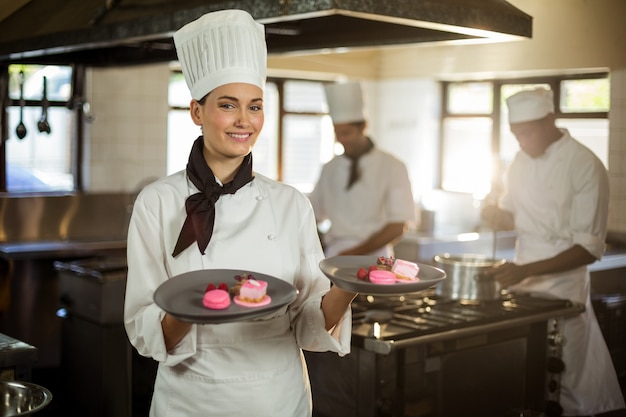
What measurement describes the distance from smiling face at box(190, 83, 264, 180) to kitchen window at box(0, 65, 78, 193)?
411cm

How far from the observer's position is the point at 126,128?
20.6 feet

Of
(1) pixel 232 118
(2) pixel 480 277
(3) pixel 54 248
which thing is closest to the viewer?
(1) pixel 232 118

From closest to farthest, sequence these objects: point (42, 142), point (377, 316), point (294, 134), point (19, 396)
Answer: point (19, 396) < point (377, 316) < point (42, 142) < point (294, 134)

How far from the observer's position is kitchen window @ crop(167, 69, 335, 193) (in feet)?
25.0

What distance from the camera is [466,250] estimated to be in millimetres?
5855

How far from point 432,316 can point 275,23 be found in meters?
1.36

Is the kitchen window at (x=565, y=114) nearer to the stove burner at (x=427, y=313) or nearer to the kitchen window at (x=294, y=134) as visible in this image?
the stove burner at (x=427, y=313)

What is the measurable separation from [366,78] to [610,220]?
15.9 feet

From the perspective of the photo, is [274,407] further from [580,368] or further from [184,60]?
[580,368]

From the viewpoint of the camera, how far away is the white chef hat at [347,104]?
4402mm

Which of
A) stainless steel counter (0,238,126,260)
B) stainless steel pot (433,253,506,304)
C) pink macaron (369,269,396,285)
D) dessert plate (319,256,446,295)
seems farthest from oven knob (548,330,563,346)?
stainless steel counter (0,238,126,260)

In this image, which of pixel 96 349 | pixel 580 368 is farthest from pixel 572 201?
pixel 96 349

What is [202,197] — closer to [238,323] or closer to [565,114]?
[238,323]

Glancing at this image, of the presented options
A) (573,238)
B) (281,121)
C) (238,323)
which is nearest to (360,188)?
(573,238)
